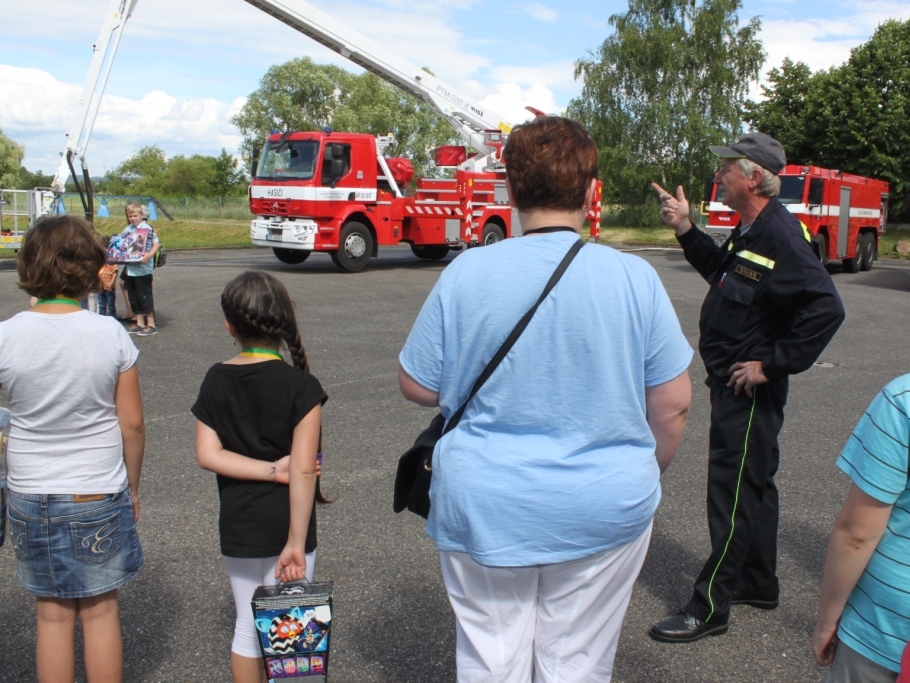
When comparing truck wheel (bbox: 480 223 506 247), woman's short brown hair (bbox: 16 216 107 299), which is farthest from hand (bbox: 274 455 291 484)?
truck wheel (bbox: 480 223 506 247)

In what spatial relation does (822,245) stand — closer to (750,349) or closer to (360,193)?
(360,193)

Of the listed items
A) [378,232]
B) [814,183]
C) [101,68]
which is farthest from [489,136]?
[101,68]

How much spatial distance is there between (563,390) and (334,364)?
6463mm

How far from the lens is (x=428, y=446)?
2.18 meters

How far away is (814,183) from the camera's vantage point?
18062mm

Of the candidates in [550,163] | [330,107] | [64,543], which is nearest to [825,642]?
[550,163]

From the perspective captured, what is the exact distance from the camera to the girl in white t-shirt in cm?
247

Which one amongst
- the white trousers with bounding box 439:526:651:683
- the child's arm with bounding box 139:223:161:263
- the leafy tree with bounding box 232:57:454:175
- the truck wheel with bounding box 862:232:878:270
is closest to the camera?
the white trousers with bounding box 439:526:651:683

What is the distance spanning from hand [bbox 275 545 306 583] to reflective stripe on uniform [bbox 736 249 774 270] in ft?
6.49

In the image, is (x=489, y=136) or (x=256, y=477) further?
(x=489, y=136)

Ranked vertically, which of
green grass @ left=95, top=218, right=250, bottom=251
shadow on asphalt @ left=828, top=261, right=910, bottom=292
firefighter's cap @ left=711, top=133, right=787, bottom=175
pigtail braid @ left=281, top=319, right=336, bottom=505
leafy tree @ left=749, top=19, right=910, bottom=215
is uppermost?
leafy tree @ left=749, top=19, right=910, bottom=215

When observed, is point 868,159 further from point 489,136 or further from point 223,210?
point 223,210

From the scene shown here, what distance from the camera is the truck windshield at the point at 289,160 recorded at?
16609 millimetres

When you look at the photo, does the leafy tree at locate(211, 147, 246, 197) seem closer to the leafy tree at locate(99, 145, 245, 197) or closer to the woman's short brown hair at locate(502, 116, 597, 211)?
the leafy tree at locate(99, 145, 245, 197)
